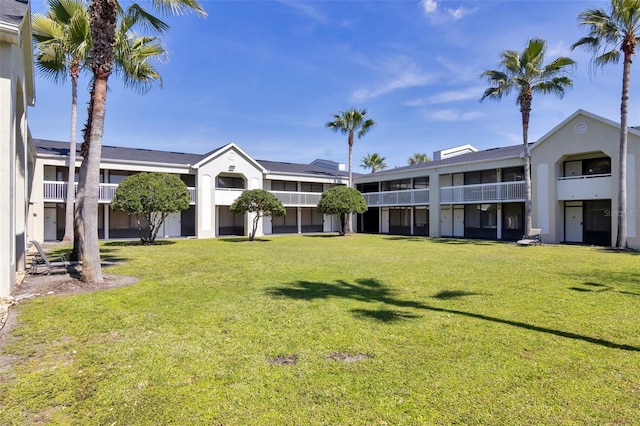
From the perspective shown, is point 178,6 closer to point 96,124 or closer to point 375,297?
point 96,124

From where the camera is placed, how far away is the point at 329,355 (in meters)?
4.78

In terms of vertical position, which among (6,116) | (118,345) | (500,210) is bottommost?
(118,345)

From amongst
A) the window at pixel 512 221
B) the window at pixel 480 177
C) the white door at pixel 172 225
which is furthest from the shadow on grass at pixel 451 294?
the white door at pixel 172 225

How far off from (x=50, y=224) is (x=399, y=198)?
86.7ft

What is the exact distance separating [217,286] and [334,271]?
12.5 feet

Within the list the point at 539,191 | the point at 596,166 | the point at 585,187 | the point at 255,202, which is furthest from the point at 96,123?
the point at 596,166

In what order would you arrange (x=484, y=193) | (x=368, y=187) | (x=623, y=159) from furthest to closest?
(x=368, y=187) < (x=484, y=193) < (x=623, y=159)

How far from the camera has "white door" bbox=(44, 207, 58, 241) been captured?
80.6ft

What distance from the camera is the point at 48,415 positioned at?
3332 millimetres

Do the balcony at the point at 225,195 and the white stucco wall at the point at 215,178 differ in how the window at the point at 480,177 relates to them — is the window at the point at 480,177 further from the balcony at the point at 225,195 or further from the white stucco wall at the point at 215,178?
the balcony at the point at 225,195

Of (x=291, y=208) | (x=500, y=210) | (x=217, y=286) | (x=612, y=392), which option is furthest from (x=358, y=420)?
(x=291, y=208)

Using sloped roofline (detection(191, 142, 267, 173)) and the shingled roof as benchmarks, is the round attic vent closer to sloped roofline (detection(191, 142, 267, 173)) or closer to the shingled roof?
the shingled roof

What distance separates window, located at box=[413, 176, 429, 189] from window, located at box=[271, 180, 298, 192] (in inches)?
437

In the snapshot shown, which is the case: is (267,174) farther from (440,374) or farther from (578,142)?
(440,374)
